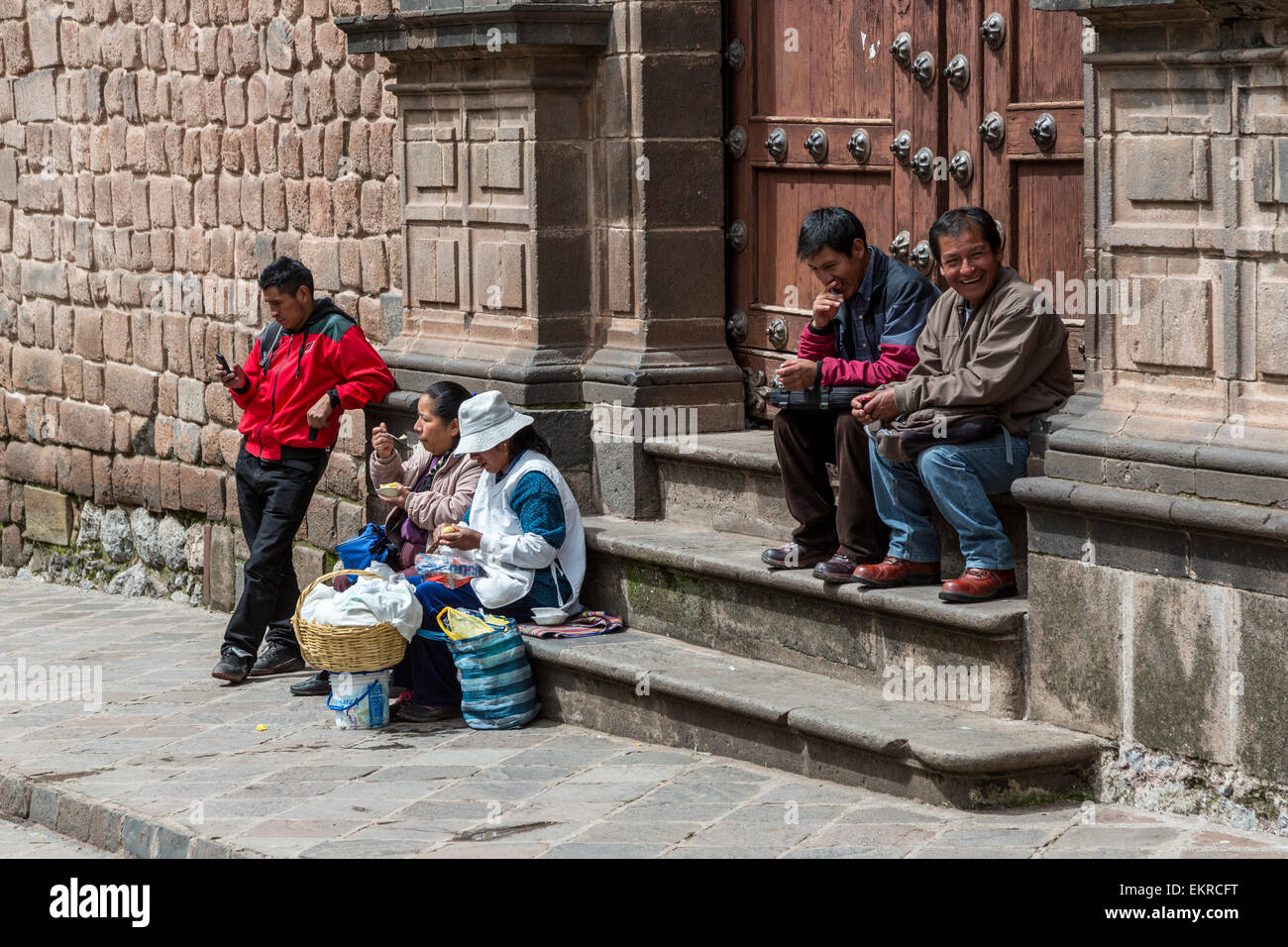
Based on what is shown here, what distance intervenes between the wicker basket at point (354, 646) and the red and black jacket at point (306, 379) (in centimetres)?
137

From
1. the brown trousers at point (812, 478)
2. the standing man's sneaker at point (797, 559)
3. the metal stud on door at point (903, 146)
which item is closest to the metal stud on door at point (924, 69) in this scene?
the metal stud on door at point (903, 146)

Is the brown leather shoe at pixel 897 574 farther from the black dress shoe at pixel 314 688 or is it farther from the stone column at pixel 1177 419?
the black dress shoe at pixel 314 688

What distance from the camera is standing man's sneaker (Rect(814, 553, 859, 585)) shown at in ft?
21.9

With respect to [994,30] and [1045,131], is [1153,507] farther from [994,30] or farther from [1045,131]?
[994,30]

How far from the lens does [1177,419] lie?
5.80 m

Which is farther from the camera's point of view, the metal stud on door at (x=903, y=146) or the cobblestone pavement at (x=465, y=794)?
the metal stud on door at (x=903, y=146)

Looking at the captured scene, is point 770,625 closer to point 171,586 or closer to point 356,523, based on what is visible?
point 356,523

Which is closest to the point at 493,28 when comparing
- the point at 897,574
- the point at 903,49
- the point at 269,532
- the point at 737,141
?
the point at 737,141

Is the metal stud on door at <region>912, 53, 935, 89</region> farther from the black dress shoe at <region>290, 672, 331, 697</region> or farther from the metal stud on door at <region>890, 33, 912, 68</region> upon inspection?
the black dress shoe at <region>290, 672, 331, 697</region>

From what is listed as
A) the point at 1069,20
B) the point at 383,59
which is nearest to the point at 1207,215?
the point at 1069,20

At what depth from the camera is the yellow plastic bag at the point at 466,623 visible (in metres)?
7.24

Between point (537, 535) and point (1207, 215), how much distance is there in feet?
9.49

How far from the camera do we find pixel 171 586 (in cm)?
1110

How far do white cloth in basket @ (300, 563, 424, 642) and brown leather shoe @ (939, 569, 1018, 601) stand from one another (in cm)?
210
